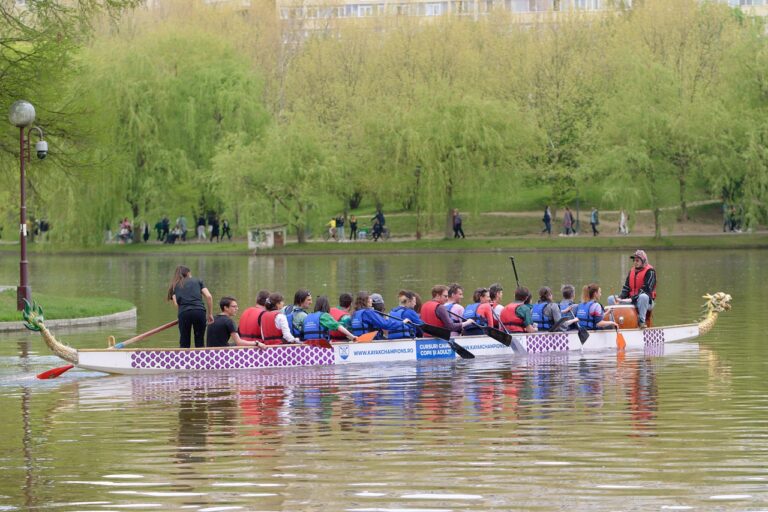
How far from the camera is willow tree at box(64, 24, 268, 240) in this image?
261ft

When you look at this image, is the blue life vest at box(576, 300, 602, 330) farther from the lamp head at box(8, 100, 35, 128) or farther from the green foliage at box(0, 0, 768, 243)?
the green foliage at box(0, 0, 768, 243)

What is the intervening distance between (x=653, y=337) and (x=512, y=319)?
10.4 ft

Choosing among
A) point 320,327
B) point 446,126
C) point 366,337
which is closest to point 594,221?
point 446,126

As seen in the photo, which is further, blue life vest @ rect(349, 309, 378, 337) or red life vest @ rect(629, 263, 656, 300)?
red life vest @ rect(629, 263, 656, 300)

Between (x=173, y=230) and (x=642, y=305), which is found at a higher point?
(x=173, y=230)

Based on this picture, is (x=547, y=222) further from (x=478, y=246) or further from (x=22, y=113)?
(x=22, y=113)

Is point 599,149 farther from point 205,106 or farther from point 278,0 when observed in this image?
point 278,0

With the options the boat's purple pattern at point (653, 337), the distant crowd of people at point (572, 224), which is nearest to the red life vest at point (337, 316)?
the boat's purple pattern at point (653, 337)

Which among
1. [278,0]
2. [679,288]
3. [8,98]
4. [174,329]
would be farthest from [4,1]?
[278,0]

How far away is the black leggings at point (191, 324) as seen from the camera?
931 inches

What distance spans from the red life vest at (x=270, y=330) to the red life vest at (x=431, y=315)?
115 inches

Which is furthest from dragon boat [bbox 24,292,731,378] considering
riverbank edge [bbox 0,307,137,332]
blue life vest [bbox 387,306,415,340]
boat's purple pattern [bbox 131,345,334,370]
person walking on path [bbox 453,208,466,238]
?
person walking on path [bbox 453,208,466,238]

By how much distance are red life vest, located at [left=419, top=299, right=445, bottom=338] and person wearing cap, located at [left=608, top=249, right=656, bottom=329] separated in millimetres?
4256

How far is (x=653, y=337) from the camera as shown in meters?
28.0
